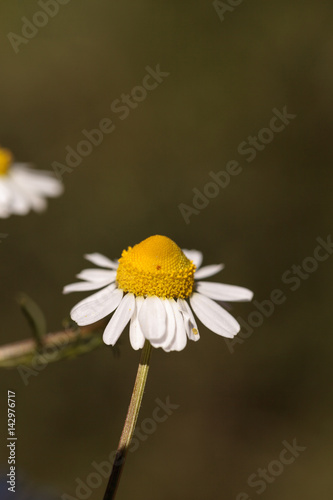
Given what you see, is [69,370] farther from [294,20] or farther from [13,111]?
[294,20]

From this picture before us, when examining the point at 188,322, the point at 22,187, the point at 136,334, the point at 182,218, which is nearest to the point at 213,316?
the point at 188,322

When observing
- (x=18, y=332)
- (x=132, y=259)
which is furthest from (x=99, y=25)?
(x=132, y=259)

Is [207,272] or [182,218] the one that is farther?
[182,218]

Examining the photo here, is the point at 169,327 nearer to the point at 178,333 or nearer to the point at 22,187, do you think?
the point at 178,333

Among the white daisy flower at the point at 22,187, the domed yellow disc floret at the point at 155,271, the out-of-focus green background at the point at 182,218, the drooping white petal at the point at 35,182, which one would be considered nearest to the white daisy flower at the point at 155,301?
the domed yellow disc floret at the point at 155,271

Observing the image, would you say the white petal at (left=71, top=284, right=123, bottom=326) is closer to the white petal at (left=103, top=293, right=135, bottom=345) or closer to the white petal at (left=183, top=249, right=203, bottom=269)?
the white petal at (left=103, top=293, right=135, bottom=345)

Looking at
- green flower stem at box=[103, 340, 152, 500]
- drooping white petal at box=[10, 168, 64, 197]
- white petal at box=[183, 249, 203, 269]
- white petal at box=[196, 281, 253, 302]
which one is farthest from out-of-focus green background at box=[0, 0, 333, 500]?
green flower stem at box=[103, 340, 152, 500]
